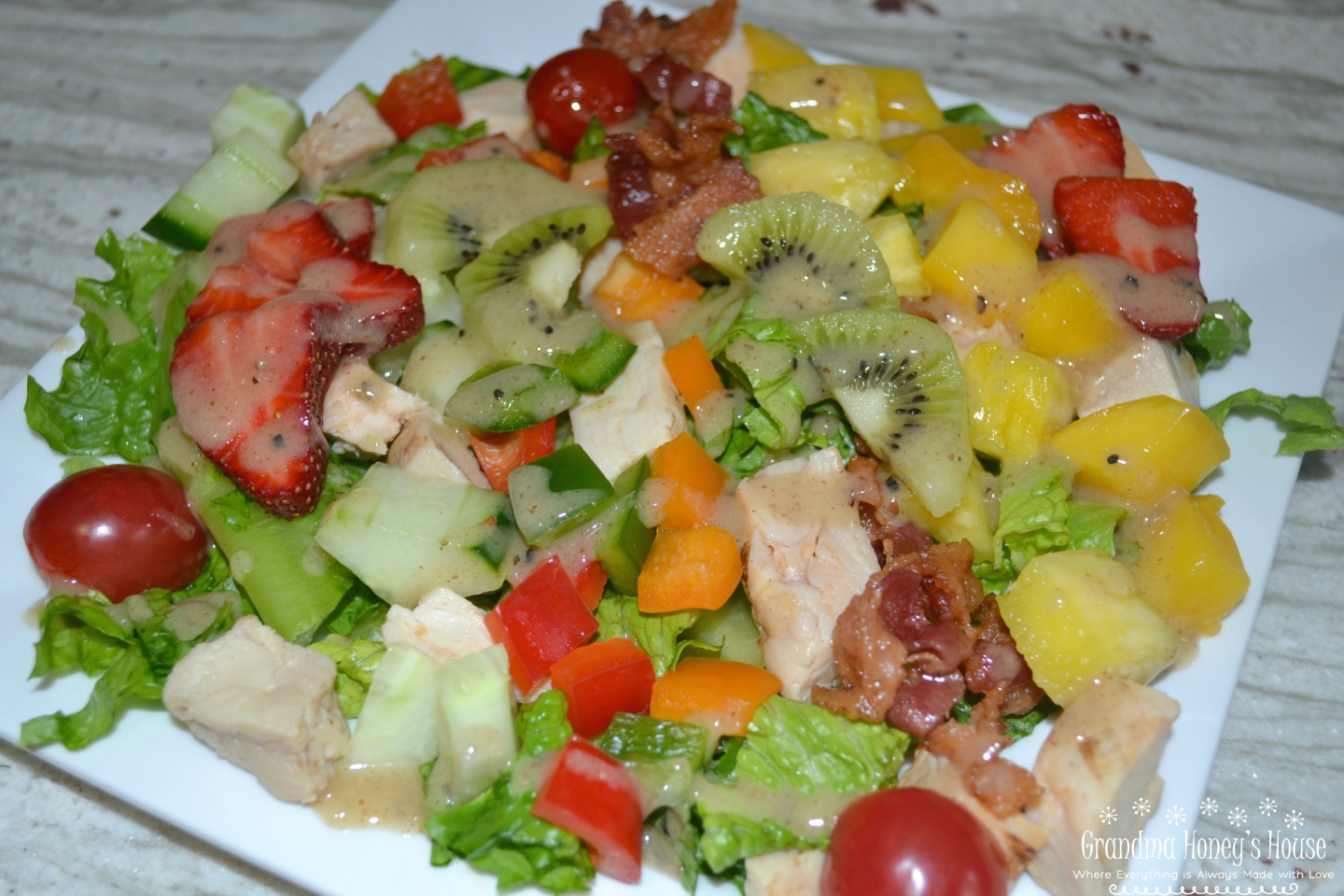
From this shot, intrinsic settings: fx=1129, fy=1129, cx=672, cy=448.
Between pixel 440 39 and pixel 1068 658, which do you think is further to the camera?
pixel 440 39

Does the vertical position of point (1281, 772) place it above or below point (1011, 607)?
below

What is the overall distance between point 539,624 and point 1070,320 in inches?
71.7

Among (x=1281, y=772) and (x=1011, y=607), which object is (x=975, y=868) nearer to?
(x=1011, y=607)

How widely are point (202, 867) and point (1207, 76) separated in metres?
5.41

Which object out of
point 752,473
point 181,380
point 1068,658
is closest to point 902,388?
point 752,473

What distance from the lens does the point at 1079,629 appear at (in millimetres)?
2867

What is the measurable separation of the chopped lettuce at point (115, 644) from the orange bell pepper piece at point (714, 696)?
49.8 inches

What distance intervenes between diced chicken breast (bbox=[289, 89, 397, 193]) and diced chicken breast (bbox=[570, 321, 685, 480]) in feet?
4.59

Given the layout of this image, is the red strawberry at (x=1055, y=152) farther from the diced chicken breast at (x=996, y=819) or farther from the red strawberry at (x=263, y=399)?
the red strawberry at (x=263, y=399)

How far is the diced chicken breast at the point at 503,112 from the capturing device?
4242 millimetres

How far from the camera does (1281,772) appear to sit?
11.2ft

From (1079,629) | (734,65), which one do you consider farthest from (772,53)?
(1079,629)

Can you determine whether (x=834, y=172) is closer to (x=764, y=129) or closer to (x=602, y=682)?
(x=764, y=129)

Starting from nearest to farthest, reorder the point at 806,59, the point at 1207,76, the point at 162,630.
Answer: the point at 162,630 → the point at 806,59 → the point at 1207,76
